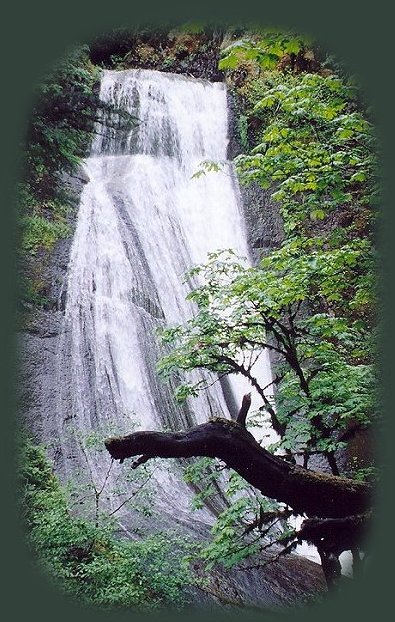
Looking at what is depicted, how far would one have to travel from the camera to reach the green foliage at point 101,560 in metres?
4.61

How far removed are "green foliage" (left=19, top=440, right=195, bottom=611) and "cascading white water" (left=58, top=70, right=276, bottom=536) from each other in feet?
4.10

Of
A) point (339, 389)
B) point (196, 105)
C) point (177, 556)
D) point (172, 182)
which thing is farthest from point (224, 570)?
point (196, 105)

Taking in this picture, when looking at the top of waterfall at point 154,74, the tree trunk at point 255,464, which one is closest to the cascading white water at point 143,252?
the top of waterfall at point 154,74

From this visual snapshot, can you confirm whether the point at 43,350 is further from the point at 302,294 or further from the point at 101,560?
the point at 302,294

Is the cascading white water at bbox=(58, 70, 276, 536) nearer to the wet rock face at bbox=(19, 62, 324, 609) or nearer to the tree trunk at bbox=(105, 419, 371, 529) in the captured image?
the wet rock face at bbox=(19, 62, 324, 609)

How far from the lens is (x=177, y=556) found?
5.32 m

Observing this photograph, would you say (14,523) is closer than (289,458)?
No

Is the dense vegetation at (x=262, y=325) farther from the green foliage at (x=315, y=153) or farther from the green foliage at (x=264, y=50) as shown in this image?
the green foliage at (x=264, y=50)

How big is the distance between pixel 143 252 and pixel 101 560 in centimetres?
762

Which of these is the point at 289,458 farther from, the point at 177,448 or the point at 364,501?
the point at 177,448

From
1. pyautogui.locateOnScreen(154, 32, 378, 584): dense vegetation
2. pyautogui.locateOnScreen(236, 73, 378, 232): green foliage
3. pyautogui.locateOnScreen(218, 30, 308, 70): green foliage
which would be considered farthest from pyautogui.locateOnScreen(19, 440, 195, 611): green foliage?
pyautogui.locateOnScreen(218, 30, 308, 70): green foliage

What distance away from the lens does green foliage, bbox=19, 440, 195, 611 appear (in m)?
4.61

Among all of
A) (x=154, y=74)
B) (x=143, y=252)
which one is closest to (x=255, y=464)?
(x=143, y=252)

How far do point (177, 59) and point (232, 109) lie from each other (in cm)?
470
